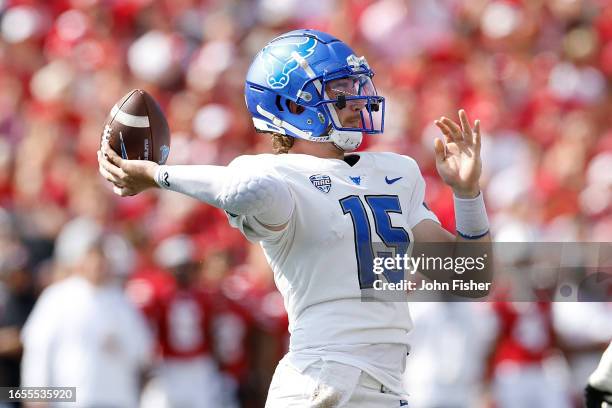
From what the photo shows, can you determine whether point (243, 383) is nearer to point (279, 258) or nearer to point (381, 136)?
point (381, 136)

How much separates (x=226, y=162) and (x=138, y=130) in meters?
5.14

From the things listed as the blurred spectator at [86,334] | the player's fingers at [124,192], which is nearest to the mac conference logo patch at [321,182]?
the player's fingers at [124,192]

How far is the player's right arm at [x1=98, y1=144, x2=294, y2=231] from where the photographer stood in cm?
363

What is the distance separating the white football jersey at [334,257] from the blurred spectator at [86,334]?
12.0 ft

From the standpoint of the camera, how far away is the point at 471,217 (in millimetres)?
4090

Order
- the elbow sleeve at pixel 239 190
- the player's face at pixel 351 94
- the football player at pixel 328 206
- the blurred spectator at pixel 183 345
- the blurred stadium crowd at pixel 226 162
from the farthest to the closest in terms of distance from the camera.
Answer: the blurred spectator at pixel 183 345 → the blurred stadium crowd at pixel 226 162 → the player's face at pixel 351 94 → the football player at pixel 328 206 → the elbow sleeve at pixel 239 190

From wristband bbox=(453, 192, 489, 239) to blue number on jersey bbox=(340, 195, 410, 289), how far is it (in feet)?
0.68

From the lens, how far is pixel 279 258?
399 cm

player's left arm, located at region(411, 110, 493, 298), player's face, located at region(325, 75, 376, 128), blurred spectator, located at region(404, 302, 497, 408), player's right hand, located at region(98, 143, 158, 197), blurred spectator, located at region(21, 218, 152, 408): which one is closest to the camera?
player's right hand, located at region(98, 143, 158, 197)

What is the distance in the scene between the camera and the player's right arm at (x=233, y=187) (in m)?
3.63

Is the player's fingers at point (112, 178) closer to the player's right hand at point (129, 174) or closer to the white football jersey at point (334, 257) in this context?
the player's right hand at point (129, 174)

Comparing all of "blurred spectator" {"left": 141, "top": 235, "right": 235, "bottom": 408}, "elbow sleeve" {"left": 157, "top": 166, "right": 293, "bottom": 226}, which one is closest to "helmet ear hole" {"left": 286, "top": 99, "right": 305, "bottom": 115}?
"elbow sleeve" {"left": 157, "top": 166, "right": 293, "bottom": 226}

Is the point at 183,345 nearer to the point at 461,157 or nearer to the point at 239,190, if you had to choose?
the point at 461,157

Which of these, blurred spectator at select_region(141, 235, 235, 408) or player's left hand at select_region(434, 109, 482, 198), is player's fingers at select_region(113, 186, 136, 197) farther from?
blurred spectator at select_region(141, 235, 235, 408)
